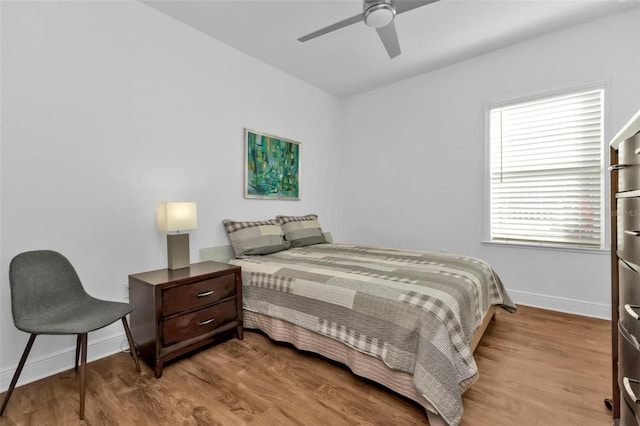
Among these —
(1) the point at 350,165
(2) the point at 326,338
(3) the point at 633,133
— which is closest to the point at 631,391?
(3) the point at 633,133

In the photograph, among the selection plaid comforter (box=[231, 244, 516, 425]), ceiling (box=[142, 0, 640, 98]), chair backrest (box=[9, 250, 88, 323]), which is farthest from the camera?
ceiling (box=[142, 0, 640, 98])

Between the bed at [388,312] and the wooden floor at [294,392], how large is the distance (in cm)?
13

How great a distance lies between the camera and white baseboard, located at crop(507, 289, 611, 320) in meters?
2.75

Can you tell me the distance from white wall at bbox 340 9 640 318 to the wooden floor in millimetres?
865

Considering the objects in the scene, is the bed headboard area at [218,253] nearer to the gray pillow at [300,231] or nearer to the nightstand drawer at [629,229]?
the gray pillow at [300,231]

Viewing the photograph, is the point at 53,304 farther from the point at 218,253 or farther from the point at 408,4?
the point at 408,4

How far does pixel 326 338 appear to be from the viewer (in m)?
1.95

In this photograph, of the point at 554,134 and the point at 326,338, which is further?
the point at 554,134

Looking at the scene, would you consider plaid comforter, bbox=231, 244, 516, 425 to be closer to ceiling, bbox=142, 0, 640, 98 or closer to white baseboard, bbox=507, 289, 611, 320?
white baseboard, bbox=507, 289, 611, 320

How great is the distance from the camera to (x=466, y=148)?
349 cm

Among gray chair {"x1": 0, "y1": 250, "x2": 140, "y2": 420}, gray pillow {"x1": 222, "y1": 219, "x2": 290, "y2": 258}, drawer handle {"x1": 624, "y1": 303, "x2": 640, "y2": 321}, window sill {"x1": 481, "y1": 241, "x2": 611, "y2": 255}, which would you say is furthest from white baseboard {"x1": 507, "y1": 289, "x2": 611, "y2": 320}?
gray chair {"x1": 0, "y1": 250, "x2": 140, "y2": 420}

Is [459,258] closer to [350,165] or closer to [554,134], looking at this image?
[554,134]

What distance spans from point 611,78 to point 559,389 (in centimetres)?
277

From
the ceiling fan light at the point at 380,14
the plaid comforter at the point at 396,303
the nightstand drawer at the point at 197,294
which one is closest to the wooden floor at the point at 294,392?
the plaid comforter at the point at 396,303
